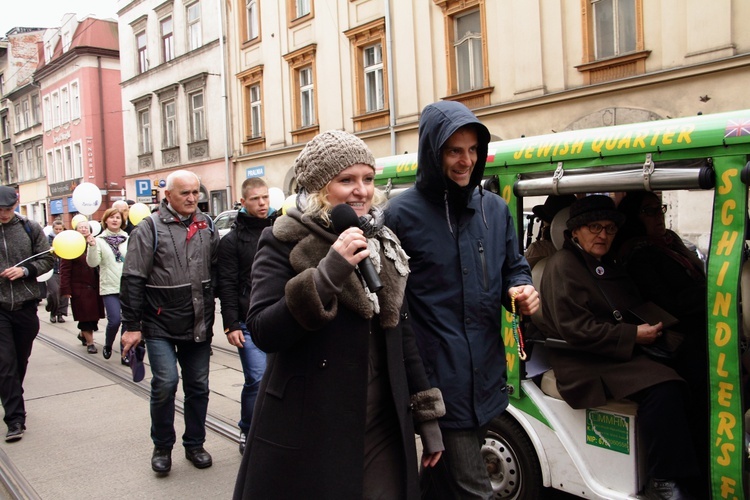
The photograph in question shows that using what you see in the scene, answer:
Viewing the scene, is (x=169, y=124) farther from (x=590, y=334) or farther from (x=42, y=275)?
(x=590, y=334)

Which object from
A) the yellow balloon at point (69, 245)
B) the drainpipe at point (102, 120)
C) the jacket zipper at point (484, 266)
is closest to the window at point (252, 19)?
the drainpipe at point (102, 120)

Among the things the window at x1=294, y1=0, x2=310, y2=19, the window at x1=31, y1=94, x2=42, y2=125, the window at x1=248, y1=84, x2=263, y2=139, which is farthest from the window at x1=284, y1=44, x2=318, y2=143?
the window at x1=31, y1=94, x2=42, y2=125

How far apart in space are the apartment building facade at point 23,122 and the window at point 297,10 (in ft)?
96.8

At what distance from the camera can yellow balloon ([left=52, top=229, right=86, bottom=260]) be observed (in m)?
8.21

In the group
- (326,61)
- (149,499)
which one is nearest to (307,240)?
(149,499)

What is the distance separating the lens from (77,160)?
38.8 m

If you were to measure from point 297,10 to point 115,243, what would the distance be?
1539cm

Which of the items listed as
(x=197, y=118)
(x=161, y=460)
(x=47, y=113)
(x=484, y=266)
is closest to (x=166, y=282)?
(x=161, y=460)

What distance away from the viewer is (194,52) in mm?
26781

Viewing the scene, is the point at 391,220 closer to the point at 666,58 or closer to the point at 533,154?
the point at 533,154

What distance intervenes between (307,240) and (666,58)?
40.3ft

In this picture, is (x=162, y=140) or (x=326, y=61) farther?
(x=162, y=140)

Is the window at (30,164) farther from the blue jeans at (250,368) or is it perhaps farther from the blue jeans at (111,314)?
the blue jeans at (250,368)

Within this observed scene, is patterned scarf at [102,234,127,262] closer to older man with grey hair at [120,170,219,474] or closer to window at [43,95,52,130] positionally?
older man with grey hair at [120,170,219,474]
